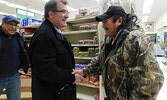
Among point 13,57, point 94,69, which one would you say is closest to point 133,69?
point 94,69

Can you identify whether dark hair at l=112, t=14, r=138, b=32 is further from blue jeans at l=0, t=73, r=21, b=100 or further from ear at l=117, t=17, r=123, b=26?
blue jeans at l=0, t=73, r=21, b=100

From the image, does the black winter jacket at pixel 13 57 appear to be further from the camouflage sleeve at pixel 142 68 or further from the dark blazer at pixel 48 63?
the camouflage sleeve at pixel 142 68

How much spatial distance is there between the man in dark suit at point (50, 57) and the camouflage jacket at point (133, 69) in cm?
49

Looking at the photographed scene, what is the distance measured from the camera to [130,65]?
1030 mm

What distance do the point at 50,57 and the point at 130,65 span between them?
78cm

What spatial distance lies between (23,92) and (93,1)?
812cm

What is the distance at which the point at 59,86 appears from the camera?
1321 mm

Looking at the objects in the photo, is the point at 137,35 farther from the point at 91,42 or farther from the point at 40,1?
the point at 40,1

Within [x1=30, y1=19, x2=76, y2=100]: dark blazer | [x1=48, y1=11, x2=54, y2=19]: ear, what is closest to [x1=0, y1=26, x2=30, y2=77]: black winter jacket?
[x1=30, y1=19, x2=76, y2=100]: dark blazer

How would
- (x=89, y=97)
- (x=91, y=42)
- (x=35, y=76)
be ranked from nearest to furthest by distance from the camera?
(x=35, y=76) → (x=91, y=42) → (x=89, y=97)

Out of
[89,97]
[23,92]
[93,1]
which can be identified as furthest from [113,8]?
[93,1]

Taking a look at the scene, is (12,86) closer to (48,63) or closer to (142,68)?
(48,63)

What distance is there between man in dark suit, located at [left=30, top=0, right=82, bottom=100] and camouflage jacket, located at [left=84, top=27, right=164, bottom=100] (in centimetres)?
49

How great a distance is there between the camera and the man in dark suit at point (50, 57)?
117 cm
